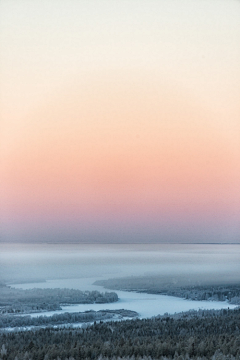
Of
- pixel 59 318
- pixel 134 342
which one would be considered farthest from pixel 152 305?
pixel 134 342

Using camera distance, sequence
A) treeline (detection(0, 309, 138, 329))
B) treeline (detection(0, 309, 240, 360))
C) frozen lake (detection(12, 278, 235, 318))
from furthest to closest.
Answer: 1. frozen lake (detection(12, 278, 235, 318))
2. treeline (detection(0, 309, 138, 329))
3. treeline (detection(0, 309, 240, 360))

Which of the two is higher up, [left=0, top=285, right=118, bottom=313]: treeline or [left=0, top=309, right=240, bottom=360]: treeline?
[left=0, top=309, right=240, bottom=360]: treeline

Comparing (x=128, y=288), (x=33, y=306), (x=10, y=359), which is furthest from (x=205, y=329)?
(x=128, y=288)

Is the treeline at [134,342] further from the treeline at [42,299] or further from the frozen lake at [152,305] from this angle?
the treeline at [42,299]

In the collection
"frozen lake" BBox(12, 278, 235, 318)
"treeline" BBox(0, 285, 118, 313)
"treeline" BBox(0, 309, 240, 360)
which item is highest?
"treeline" BBox(0, 309, 240, 360)

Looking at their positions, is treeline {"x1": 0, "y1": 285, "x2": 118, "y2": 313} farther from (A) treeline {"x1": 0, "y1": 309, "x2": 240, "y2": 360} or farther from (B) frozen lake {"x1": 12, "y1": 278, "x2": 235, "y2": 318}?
(A) treeline {"x1": 0, "y1": 309, "x2": 240, "y2": 360}

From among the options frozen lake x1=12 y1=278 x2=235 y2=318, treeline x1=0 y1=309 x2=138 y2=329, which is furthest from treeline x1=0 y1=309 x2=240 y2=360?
frozen lake x1=12 y1=278 x2=235 y2=318

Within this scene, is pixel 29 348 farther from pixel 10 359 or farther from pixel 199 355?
pixel 199 355
